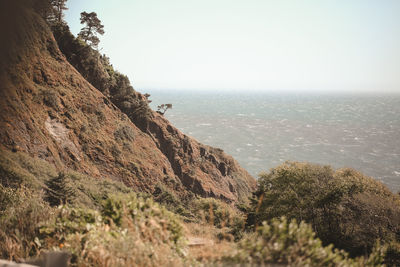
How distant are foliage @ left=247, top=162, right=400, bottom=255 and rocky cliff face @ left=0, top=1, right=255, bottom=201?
1352 cm

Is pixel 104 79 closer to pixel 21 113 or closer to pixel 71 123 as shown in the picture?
pixel 71 123

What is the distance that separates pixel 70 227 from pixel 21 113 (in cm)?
1711

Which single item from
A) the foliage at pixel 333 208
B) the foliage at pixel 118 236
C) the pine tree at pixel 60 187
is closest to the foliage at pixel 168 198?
the foliage at pixel 333 208

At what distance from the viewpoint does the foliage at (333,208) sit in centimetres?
1442

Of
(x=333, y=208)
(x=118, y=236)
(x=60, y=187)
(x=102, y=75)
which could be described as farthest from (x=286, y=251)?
(x=102, y=75)

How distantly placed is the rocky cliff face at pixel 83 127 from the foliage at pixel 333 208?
13.5 m

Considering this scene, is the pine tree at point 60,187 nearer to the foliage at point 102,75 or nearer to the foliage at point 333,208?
the foliage at point 333,208

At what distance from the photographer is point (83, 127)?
24.1 m

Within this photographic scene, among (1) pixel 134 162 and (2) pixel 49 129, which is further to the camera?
(1) pixel 134 162

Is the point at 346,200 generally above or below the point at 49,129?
below

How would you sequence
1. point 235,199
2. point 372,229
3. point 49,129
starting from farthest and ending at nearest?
point 235,199, point 49,129, point 372,229

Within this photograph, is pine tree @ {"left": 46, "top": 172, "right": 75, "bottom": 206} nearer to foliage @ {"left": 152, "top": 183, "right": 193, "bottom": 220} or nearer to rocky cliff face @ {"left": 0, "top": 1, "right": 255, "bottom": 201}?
rocky cliff face @ {"left": 0, "top": 1, "right": 255, "bottom": 201}

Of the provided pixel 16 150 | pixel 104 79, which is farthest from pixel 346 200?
pixel 104 79

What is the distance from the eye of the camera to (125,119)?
30578mm
